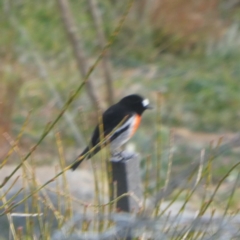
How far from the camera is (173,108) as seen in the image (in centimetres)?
693

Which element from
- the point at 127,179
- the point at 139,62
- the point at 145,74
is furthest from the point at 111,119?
the point at 139,62

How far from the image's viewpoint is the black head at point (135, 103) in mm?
3562

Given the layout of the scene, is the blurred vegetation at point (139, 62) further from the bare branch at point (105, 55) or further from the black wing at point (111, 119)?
the black wing at point (111, 119)

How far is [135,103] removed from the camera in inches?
144

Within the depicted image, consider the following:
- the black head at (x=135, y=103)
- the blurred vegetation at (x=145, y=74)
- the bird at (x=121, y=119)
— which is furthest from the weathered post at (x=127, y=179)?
the blurred vegetation at (x=145, y=74)

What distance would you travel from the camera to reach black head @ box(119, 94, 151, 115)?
11.7 ft

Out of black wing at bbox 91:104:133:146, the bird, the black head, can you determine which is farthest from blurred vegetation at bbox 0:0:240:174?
black wing at bbox 91:104:133:146

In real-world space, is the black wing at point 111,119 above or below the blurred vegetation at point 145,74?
above

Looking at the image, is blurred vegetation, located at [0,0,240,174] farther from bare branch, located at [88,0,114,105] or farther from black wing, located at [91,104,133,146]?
black wing, located at [91,104,133,146]

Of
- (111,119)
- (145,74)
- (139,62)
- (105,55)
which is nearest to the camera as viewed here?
(111,119)

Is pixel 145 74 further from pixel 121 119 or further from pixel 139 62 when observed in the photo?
pixel 121 119

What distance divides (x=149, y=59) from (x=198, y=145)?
220cm

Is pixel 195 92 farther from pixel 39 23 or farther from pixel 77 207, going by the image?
pixel 77 207

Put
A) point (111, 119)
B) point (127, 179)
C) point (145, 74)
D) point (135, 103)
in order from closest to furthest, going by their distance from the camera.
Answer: point (127, 179) < point (111, 119) < point (135, 103) < point (145, 74)
